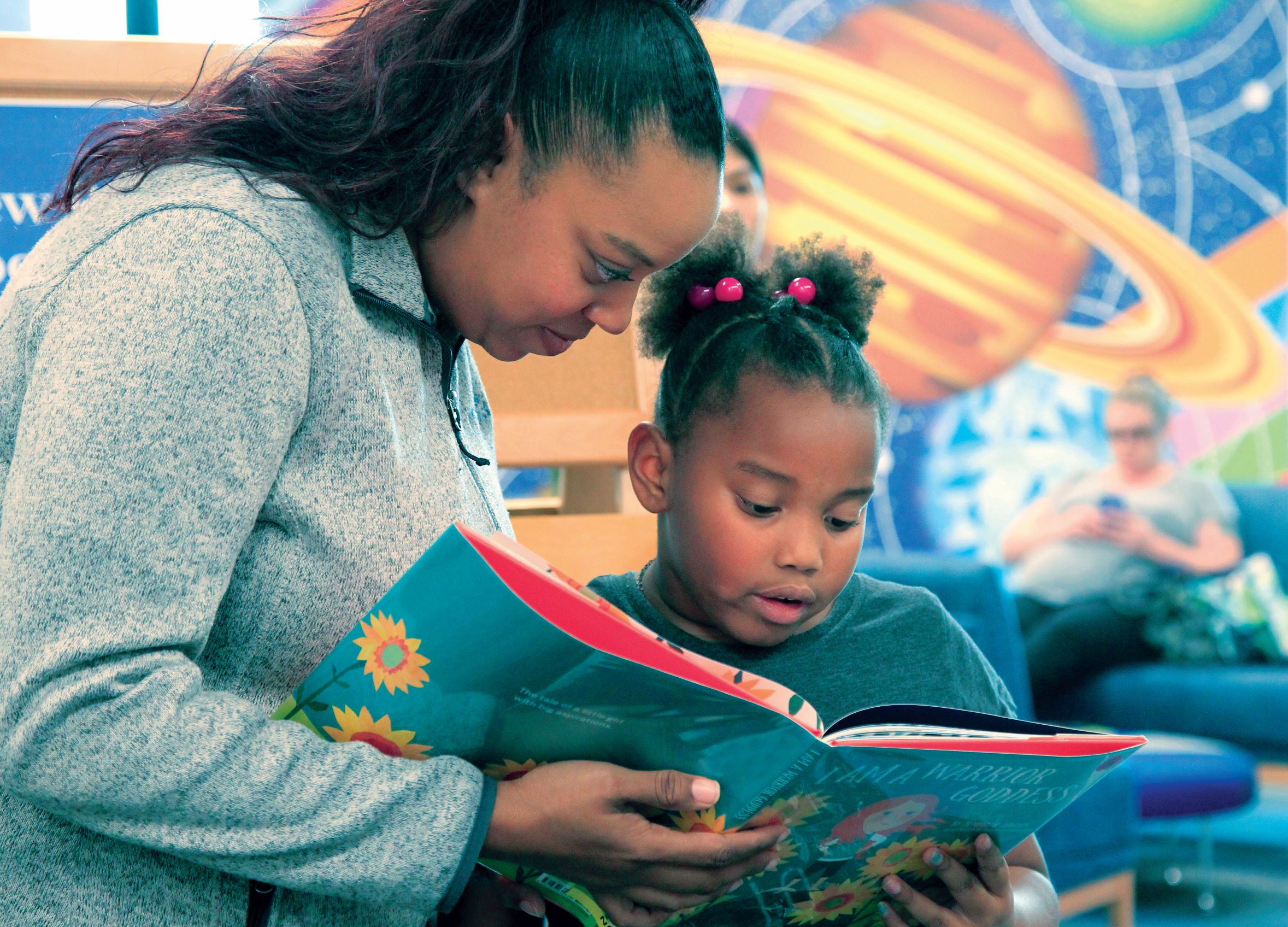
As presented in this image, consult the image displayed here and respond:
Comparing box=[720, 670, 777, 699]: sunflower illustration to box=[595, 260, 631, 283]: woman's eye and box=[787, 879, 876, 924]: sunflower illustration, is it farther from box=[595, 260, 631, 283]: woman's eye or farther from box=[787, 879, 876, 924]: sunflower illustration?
box=[595, 260, 631, 283]: woman's eye

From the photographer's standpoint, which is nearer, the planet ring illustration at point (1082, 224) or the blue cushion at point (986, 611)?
the blue cushion at point (986, 611)

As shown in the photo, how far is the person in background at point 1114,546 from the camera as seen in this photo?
4168mm

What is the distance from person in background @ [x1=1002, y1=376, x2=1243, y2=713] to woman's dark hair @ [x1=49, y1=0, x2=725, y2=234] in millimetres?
3582

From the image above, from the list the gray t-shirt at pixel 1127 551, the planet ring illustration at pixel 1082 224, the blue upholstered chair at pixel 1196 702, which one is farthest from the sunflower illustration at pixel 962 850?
the planet ring illustration at pixel 1082 224

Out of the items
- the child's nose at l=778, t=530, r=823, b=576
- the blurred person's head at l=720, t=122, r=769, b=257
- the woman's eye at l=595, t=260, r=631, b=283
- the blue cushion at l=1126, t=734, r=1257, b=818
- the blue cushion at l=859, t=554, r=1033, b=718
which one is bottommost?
the blue cushion at l=1126, t=734, r=1257, b=818

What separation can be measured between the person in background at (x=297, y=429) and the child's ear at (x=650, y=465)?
209 millimetres

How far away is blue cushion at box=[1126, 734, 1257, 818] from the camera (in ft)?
10.2

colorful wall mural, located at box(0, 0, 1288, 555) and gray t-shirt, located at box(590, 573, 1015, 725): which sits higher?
gray t-shirt, located at box(590, 573, 1015, 725)

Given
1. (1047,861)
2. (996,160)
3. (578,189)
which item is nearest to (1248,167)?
(996,160)

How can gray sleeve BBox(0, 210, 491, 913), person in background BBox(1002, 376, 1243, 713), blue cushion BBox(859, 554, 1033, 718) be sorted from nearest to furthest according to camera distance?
gray sleeve BBox(0, 210, 491, 913), blue cushion BBox(859, 554, 1033, 718), person in background BBox(1002, 376, 1243, 713)

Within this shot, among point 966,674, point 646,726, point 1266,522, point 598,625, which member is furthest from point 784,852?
point 1266,522

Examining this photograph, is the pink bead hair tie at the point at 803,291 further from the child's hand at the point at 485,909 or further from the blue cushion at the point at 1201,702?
the blue cushion at the point at 1201,702

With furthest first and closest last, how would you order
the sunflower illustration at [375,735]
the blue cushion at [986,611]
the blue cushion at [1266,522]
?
the blue cushion at [1266,522], the blue cushion at [986,611], the sunflower illustration at [375,735]

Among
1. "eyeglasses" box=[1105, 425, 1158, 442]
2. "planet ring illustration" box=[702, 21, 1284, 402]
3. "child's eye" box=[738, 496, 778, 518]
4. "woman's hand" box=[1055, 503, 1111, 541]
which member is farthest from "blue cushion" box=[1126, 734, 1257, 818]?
"child's eye" box=[738, 496, 778, 518]
